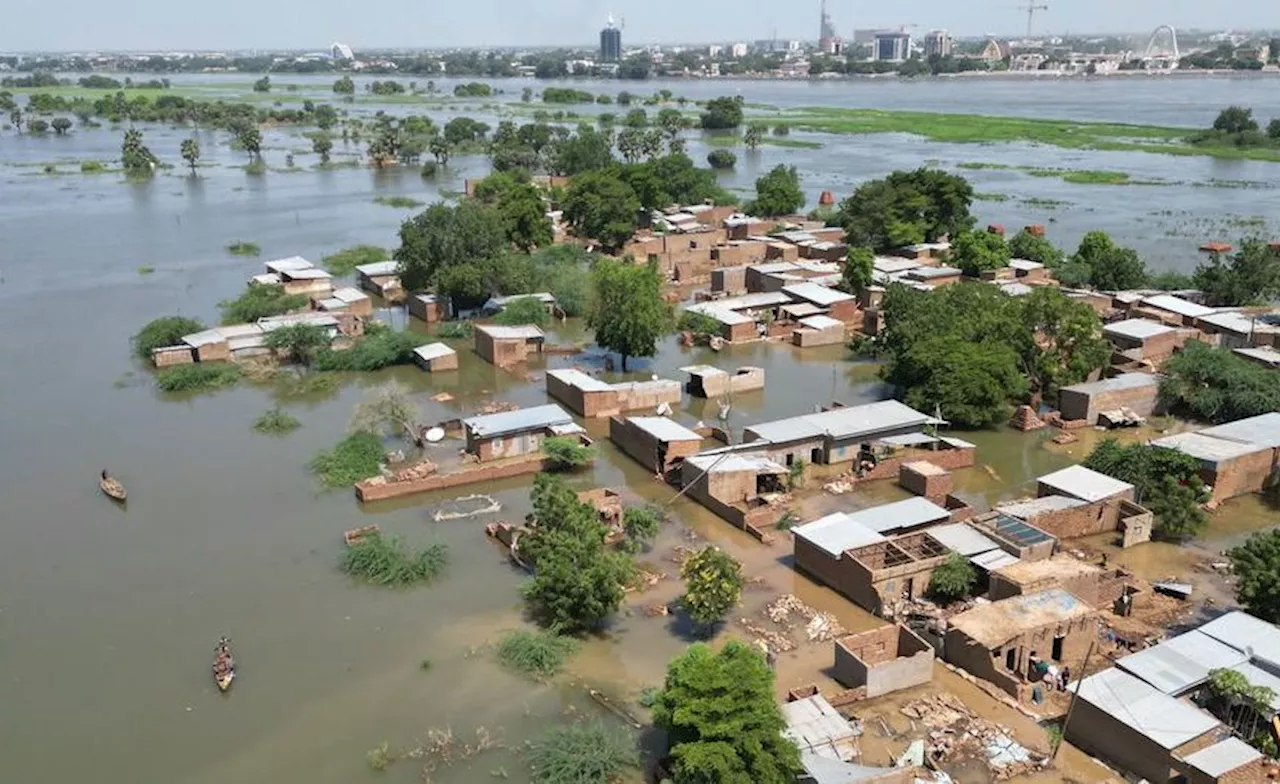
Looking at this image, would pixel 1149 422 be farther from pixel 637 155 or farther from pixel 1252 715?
pixel 637 155

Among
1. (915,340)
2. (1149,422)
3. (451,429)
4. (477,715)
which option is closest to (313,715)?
(477,715)

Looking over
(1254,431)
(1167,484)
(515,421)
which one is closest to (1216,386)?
(1254,431)

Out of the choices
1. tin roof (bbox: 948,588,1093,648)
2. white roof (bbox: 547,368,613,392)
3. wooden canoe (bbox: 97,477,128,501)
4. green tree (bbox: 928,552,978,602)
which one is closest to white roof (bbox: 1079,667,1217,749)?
tin roof (bbox: 948,588,1093,648)

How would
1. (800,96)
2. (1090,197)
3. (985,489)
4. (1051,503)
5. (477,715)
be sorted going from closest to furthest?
1. (477,715)
2. (1051,503)
3. (985,489)
4. (1090,197)
5. (800,96)

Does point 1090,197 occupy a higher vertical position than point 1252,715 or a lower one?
higher

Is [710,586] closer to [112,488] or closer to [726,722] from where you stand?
[726,722]

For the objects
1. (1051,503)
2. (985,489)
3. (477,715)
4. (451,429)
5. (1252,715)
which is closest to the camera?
(1252,715)

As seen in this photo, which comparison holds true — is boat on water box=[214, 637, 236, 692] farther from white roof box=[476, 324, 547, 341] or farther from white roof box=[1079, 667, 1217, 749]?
white roof box=[476, 324, 547, 341]
